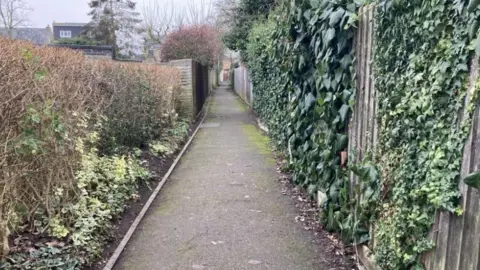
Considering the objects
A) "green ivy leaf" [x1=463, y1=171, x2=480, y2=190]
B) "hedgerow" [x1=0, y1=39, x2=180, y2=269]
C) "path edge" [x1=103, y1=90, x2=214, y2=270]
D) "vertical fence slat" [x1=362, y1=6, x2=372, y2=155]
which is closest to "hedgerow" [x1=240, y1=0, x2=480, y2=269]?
"vertical fence slat" [x1=362, y1=6, x2=372, y2=155]

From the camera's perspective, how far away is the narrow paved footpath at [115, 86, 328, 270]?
3.72 meters

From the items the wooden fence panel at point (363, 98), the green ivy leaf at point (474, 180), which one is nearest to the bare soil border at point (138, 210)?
the wooden fence panel at point (363, 98)

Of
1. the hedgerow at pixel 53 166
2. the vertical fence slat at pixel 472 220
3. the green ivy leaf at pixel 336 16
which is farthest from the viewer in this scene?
the green ivy leaf at pixel 336 16

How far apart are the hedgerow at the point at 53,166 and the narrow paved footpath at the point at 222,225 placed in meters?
0.52

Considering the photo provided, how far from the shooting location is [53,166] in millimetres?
3721

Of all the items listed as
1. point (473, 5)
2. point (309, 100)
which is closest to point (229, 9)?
point (309, 100)

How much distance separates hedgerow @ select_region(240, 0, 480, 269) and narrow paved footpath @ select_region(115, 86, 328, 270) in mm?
582

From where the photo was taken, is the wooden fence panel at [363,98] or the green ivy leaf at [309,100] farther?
the green ivy leaf at [309,100]

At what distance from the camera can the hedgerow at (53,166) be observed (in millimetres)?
2988

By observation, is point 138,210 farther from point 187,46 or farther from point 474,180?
point 187,46

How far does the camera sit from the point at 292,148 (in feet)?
19.9

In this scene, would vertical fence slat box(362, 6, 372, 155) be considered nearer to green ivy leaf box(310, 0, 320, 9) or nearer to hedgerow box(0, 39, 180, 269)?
green ivy leaf box(310, 0, 320, 9)

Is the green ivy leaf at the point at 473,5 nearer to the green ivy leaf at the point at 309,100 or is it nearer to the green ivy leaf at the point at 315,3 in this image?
the green ivy leaf at the point at 315,3

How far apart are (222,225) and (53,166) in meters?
1.99
